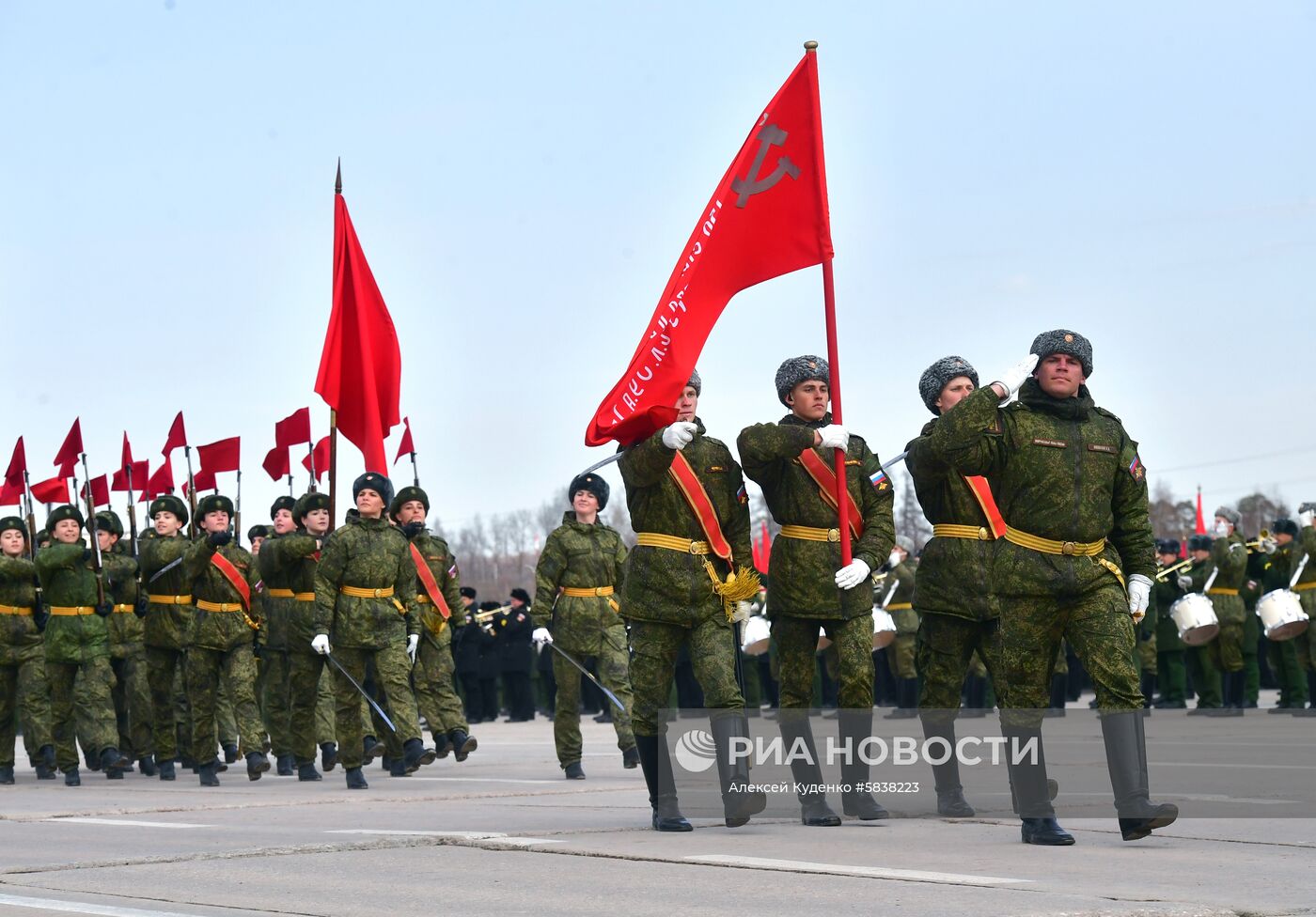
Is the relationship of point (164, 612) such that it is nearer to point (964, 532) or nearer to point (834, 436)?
point (964, 532)

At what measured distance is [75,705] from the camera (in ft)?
50.9

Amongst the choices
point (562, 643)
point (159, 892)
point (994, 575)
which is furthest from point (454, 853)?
point (562, 643)

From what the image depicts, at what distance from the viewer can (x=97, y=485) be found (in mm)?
19891

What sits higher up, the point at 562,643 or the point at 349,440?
the point at 349,440

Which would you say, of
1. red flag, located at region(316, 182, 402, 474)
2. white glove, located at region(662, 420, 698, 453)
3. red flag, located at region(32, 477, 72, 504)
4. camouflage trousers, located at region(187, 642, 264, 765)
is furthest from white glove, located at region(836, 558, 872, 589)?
red flag, located at region(32, 477, 72, 504)

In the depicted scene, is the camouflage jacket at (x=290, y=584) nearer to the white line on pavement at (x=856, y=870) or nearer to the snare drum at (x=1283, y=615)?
the white line on pavement at (x=856, y=870)

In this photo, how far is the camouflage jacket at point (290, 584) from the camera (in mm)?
14781

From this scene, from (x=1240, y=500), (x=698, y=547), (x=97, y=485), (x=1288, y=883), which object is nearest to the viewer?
(x=1288, y=883)

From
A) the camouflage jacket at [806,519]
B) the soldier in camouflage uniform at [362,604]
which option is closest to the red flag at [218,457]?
the soldier in camouflage uniform at [362,604]

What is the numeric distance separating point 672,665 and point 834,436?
4.21 ft

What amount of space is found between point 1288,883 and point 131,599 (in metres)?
11.2

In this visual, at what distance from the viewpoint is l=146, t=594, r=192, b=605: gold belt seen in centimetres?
1560

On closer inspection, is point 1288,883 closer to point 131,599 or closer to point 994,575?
point 994,575

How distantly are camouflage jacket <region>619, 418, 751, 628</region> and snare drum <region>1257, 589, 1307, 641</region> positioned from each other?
11.2 metres
